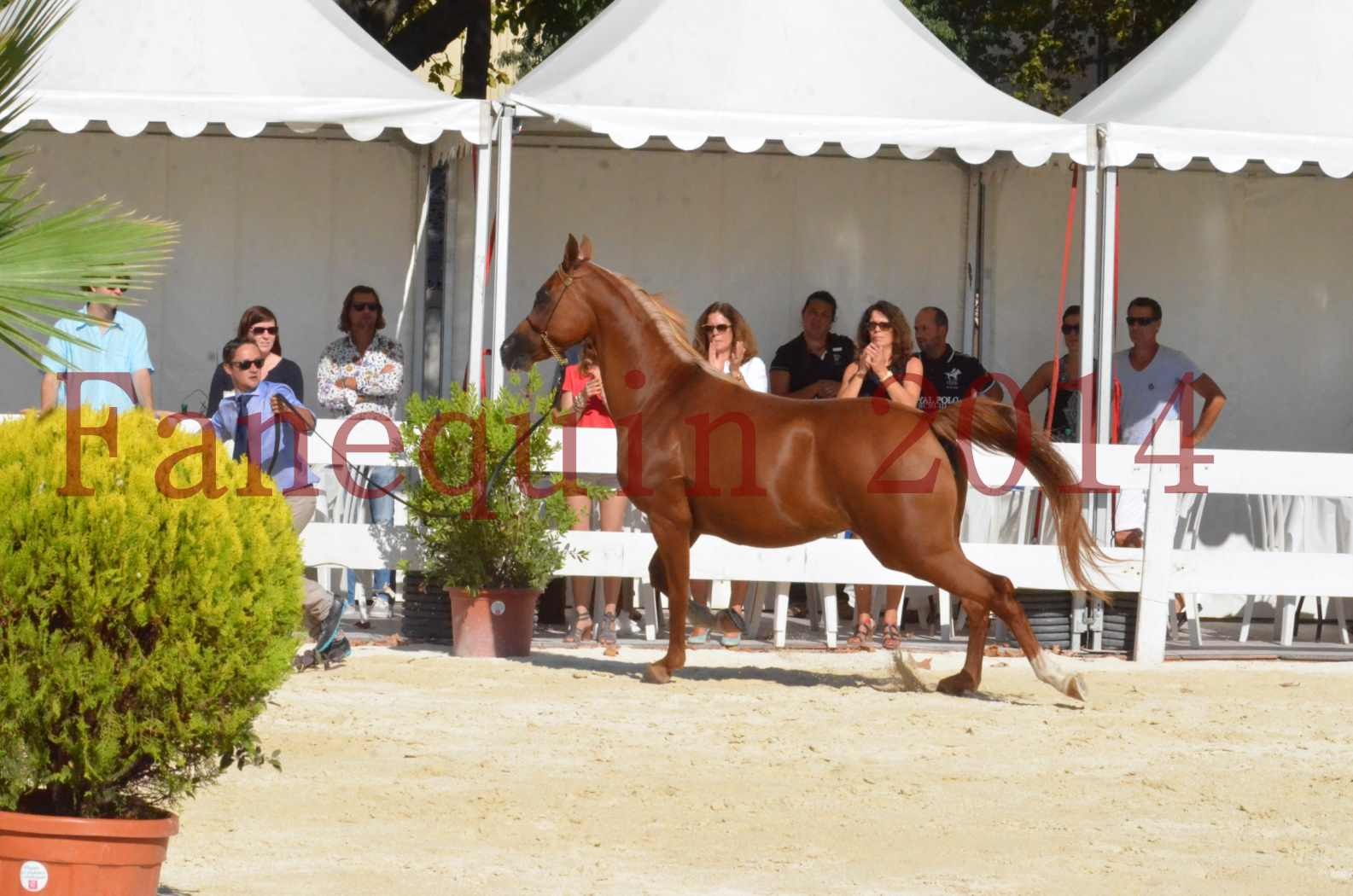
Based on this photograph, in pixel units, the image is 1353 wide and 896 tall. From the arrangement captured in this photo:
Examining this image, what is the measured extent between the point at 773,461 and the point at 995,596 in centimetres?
110

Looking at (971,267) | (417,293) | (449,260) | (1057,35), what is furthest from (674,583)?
(1057,35)

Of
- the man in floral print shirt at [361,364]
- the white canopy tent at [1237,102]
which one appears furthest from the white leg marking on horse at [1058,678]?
the man in floral print shirt at [361,364]

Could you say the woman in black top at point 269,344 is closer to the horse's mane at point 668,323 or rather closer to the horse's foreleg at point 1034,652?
the horse's mane at point 668,323

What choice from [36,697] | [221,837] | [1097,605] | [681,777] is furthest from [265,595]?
[1097,605]

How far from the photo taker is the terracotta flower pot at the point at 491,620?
363 inches

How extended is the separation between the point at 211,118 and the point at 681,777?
4.71m

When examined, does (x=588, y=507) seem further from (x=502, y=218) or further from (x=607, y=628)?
(x=502, y=218)

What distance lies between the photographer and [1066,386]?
37.2ft

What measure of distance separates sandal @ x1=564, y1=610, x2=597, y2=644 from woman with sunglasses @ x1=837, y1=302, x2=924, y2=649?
1.38 metres

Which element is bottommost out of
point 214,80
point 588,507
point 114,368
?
point 588,507

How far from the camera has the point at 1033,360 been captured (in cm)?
1248

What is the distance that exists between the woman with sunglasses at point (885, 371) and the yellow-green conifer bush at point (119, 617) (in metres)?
6.01

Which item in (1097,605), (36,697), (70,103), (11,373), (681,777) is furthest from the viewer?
(11,373)

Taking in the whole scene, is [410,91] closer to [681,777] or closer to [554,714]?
[554,714]
